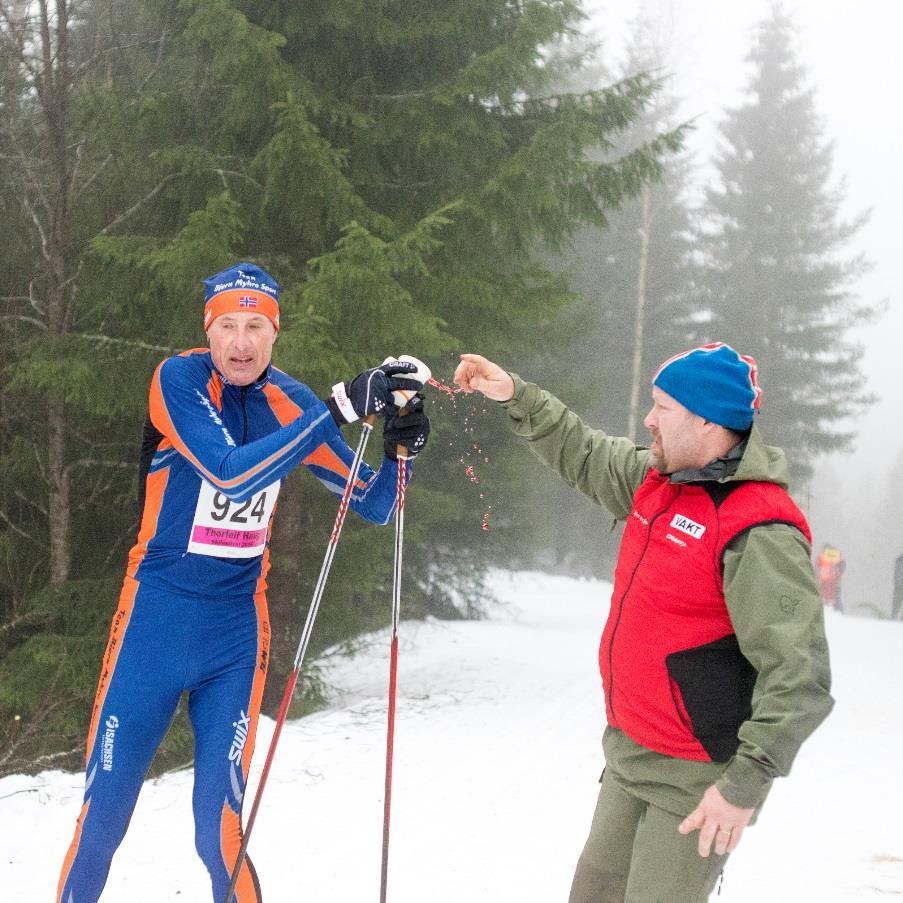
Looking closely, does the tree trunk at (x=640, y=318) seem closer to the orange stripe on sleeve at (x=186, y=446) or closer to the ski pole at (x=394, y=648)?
the ski pole at (x=394, y=648)

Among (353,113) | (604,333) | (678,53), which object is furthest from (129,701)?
(678,53)

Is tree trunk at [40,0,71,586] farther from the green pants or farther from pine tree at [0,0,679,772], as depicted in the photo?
the green pants

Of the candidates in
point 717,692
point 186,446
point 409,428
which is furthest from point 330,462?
point 717,692

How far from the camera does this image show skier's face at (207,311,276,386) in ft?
10.3

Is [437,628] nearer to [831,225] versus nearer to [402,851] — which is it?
[402,851]

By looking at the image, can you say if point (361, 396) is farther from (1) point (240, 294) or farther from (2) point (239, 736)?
(2) point (239, 736)

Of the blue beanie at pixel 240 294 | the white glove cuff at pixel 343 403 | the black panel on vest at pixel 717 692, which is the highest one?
the blue beanie at pixel 240 294

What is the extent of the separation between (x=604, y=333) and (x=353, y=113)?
1784 centimetres

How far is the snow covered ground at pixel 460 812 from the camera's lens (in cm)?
454

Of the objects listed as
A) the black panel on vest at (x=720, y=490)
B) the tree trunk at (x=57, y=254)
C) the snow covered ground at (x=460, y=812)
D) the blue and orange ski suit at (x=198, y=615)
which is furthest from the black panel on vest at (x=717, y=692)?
the tree trunk at (x=57, y=254)

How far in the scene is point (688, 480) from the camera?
7.96 feet

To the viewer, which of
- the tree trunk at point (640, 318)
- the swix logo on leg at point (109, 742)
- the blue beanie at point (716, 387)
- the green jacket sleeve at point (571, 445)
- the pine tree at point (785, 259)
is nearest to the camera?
the blue beanie at point (716, 387)

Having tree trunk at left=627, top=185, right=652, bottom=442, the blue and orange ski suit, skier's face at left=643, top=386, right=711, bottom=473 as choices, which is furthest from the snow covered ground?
tree trunk at left=627, top=185, right=652, bottom=442

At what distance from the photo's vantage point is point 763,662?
86.1 inches
